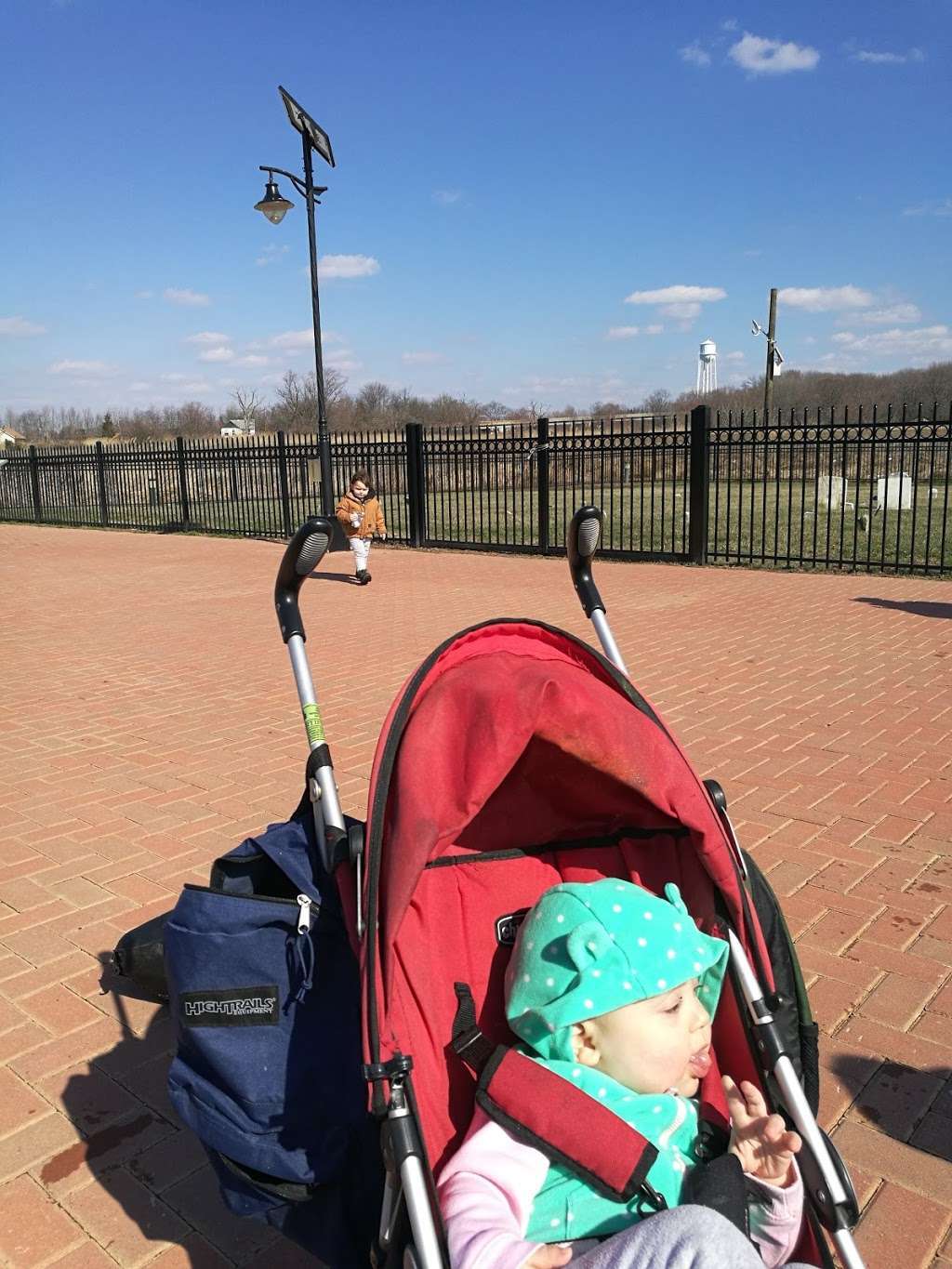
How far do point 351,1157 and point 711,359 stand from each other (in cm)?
6928

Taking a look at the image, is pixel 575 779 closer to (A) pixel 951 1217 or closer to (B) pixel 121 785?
(A) pixel 951 1217

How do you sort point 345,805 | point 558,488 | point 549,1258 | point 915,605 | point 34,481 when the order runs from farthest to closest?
point 34,481
point 558,488
point 915,605
point 345,805
point 549,1258

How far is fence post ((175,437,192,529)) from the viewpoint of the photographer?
20.4 metres

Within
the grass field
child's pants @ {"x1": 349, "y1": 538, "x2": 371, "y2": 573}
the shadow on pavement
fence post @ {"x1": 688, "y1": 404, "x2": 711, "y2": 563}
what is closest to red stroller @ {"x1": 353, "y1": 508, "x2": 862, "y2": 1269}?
the shadow on pavement

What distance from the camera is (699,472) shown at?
43.9 ft

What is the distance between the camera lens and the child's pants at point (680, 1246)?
1.50 m

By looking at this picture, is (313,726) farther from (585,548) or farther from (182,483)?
(182,483)

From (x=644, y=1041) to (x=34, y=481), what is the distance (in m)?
26.5

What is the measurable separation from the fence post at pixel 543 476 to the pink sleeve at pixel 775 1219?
1313 cm

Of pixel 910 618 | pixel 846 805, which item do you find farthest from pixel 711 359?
pixel 846 805

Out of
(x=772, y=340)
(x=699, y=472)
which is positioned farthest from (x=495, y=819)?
(x=772, y=340)

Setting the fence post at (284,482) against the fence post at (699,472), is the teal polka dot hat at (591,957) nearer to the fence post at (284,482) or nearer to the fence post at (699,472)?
the fence post at (699,472)

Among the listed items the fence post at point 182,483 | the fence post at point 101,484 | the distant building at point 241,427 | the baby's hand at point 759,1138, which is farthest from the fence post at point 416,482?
the distant building at point 241,427

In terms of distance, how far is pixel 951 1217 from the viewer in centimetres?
230
